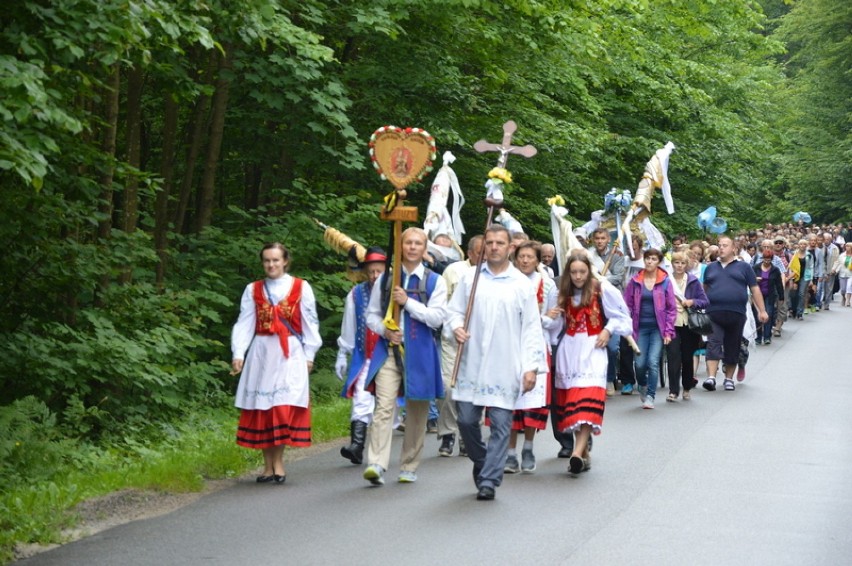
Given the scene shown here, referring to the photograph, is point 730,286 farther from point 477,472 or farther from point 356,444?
point 477,472

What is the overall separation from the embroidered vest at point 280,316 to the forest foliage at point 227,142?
1.96 m

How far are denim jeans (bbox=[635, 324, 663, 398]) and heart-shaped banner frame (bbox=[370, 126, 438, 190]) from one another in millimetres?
6237

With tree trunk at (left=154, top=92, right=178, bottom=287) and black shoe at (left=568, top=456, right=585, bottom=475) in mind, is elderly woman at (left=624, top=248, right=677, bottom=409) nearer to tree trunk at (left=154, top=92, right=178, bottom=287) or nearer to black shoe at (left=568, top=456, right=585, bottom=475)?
black shoe at (left=568, top=456, right=585, bottom=475)

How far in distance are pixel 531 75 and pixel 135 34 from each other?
13179mm

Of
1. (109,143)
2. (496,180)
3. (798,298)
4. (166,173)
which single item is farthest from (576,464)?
(798,298)

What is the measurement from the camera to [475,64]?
20.5 metres

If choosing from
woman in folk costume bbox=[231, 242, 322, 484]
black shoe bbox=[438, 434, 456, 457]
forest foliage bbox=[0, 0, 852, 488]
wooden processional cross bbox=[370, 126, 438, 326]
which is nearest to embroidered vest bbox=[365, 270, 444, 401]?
wooden processional cross bbox=[370, 126, 438, 326]

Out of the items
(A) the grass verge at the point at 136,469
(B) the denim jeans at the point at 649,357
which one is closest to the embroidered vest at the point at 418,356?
(A) the grass verge at the point at 136,469

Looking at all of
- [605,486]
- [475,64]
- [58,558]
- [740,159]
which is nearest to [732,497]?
[605,486]

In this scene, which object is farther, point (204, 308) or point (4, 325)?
point (204, 308)

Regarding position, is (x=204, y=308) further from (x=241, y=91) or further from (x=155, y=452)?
(x=241, y=91)

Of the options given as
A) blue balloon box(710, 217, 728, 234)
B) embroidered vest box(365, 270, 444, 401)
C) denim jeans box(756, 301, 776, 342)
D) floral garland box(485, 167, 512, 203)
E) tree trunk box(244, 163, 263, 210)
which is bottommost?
embroidered vest box(365, 270, 444, 401)

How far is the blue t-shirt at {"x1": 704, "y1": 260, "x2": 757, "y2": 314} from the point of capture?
18.8m

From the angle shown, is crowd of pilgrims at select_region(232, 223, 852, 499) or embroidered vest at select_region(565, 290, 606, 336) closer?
crowd of pilgrims at select_region(232, 223, 852, 499)
